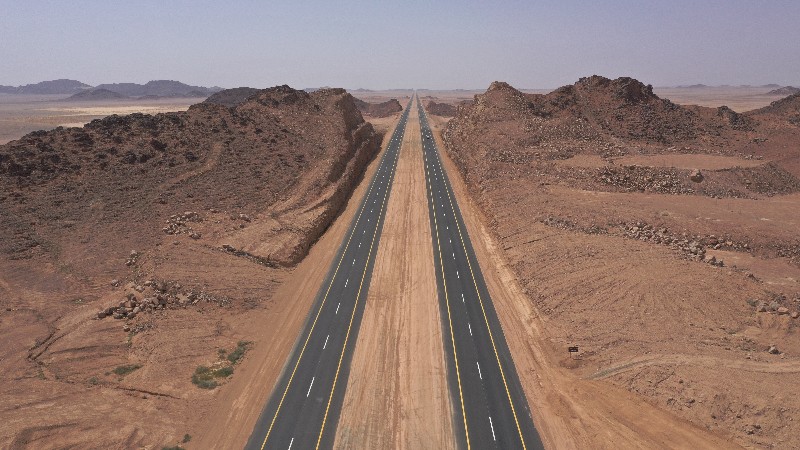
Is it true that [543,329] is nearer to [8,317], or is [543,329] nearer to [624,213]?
[624,213]

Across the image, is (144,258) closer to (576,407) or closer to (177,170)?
(177,170)

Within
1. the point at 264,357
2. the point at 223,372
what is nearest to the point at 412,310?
the point at 264,357

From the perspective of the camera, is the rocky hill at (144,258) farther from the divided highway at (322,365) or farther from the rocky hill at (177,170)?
the divided highway at (322,365)

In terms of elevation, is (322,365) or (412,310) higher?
(412,310)

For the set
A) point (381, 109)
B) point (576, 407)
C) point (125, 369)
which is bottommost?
point (576, 407)

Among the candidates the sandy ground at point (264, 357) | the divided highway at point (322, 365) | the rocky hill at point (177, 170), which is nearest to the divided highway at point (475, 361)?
the divided highway at point (322, 365)

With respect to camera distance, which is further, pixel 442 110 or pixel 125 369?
pixel 442 110

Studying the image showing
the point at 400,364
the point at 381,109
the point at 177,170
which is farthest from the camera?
Result: the point at 381,109
